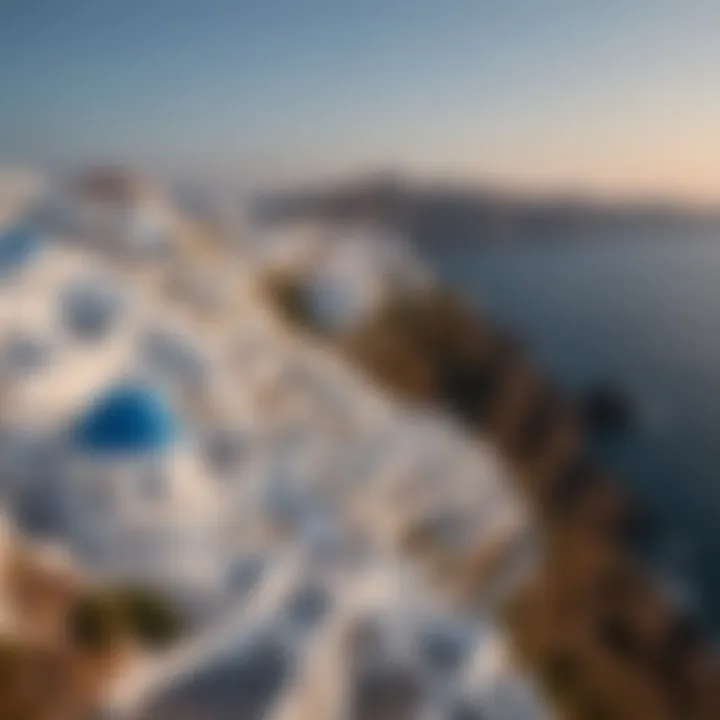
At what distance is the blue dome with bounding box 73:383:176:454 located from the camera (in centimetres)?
70

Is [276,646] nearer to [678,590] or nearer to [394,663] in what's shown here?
[394,663]

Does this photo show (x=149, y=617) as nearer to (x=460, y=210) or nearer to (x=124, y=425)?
(x=124, y=425)

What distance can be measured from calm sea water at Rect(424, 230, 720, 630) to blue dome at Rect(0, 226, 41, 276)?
1.37 ft

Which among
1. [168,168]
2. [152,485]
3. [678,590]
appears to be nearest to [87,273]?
[168,168]

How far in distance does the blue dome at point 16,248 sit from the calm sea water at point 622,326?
42cm

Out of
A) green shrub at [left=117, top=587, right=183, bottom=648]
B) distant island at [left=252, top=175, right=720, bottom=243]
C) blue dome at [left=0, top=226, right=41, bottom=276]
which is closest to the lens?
green shrub at [left=117, top=587, right=183, bottom=648]

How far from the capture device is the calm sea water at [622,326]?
987 millimetres

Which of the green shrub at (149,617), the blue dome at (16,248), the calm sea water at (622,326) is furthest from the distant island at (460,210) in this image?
the green shrub at (149,617)

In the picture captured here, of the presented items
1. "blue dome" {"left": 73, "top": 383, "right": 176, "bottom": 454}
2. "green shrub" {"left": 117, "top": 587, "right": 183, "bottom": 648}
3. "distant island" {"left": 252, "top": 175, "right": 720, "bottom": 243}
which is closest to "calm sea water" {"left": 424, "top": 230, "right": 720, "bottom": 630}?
"distant island" {"left": 252, "top": 175, "right": 720, "bottom": 243}

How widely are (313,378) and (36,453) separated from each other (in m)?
0.26

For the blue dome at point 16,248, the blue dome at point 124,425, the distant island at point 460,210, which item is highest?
the distant island at point 460,210

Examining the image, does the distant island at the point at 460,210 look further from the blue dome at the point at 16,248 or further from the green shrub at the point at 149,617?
the green shrub at the point at 149,617

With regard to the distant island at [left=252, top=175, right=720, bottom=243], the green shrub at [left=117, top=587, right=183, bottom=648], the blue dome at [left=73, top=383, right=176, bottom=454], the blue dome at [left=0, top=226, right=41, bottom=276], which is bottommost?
the green shrub at [left=117, top=587, right=183, bottom=648]

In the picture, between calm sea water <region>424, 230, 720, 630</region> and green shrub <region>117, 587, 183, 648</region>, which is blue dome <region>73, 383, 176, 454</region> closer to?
green shrub <region>117, 587, 183, 648</region>
